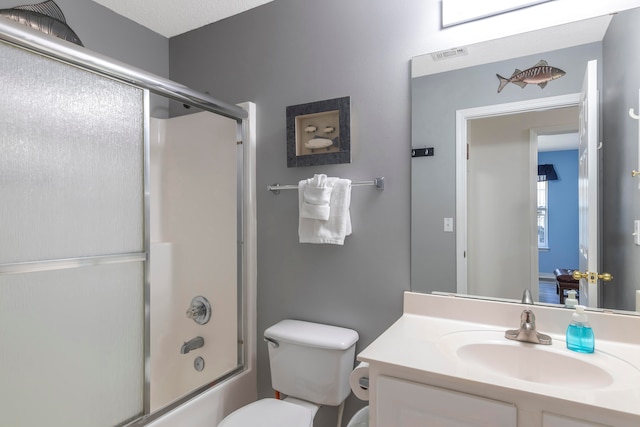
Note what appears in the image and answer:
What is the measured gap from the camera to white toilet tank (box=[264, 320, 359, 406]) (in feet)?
5.07

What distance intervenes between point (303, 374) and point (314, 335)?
7.0 inches

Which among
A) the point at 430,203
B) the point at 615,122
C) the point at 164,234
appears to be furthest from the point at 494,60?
the point at 164,234

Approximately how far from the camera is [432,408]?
0.95 metres

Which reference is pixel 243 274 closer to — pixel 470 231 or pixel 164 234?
pixel 164 234

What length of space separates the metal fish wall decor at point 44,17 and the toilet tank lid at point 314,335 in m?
1.74

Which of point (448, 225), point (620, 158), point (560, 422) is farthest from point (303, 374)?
point (620, 158)

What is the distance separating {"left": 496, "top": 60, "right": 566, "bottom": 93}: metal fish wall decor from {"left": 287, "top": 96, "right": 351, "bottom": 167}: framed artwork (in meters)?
0.67

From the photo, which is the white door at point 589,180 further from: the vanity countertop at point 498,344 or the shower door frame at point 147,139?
the shower door frame at point 147,139

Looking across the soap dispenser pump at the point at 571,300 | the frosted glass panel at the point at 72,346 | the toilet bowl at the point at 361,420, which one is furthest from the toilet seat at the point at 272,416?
the soap dispenser pump at the point at 571,300

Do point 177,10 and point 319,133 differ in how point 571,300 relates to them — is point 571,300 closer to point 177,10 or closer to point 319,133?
point 319,133

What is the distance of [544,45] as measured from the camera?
129 centimetres

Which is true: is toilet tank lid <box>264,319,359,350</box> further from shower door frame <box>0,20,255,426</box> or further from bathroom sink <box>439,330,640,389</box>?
bathroom sink <box>439,330,640,389</box>

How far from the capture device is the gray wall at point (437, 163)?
1.42m

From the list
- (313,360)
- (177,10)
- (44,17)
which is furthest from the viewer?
(177,10)
